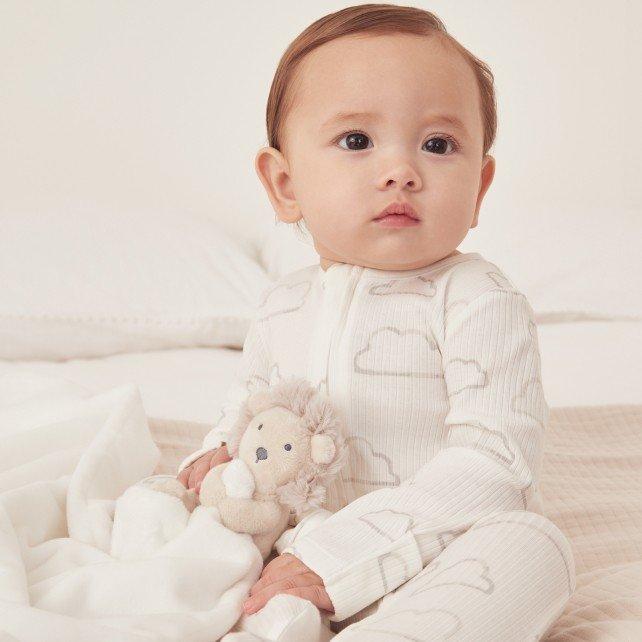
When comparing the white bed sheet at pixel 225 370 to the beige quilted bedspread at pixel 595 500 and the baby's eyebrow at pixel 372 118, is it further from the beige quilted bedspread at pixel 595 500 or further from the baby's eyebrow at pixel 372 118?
the baby's eyebrow at pixel 372 118

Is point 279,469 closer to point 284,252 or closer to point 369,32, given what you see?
point 369,32

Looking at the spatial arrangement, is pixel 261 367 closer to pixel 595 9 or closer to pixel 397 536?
pixel 397 536

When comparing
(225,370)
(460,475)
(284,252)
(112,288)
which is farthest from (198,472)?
(284,252)

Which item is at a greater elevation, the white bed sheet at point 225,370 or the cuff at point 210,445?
the cuff at point 210,445

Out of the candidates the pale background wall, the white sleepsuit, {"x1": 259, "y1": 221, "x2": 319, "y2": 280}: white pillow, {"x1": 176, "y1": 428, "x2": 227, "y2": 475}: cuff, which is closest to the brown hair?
the white sleepsuit

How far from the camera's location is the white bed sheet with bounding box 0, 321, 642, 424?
5.04 feet

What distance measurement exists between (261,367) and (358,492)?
22cm

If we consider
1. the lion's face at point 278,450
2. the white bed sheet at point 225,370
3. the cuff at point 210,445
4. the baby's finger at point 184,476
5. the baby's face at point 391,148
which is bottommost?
the white bed sheet at point 225,370

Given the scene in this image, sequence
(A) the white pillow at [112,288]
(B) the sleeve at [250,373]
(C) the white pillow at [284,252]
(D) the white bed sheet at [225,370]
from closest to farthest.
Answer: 1. (B) the sleeve at [250,373]
2. (D) the white bed sheet at [225,370]
3. (A) the white pillow at [112,288]
4. (C) the white pillow at [284,252]

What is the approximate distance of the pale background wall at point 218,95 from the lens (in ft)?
8.12

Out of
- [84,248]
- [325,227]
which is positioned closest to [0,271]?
[84,248]

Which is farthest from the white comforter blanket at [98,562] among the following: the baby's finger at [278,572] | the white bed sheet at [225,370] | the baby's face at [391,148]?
the white bed sheet at [225,370]

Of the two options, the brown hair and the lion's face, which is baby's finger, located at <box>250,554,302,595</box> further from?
the brown hair

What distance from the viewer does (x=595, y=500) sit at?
3.58 feet
